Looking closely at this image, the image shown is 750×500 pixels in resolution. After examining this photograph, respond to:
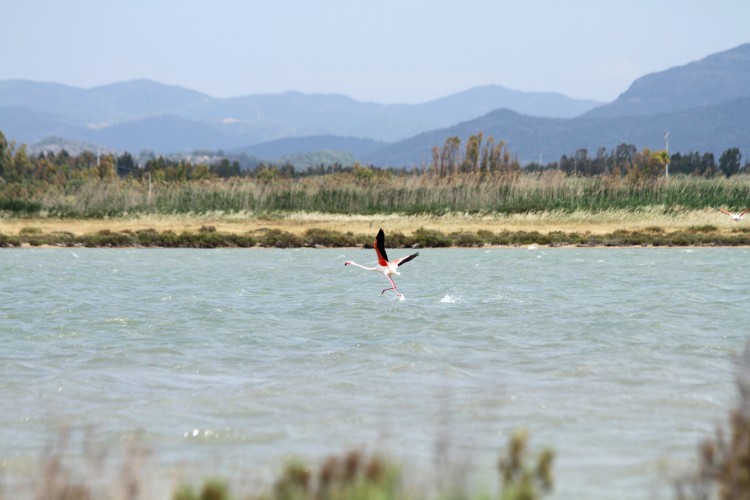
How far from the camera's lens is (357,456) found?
195 inches

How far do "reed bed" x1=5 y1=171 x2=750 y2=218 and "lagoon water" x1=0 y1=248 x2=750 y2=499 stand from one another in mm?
21805

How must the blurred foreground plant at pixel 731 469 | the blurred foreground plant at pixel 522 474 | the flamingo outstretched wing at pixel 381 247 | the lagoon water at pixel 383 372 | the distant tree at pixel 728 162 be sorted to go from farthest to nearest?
the distant tree at pixel 728 162 < the flamingo outstretched wing at pixel 381 247 < the lagoon water at pixel 383 372 < the blurred foreground plant at pixel 731 469 < the blurred foreground plant at pixel 522 474

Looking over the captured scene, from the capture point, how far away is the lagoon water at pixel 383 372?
27.4 ft

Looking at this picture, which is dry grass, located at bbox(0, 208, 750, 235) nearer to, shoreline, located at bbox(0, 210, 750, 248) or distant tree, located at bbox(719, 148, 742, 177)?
shoreline, located at bbox(0, 210, 750, 248)

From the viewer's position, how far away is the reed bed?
47.1 m

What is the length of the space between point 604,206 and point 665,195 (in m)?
2.79

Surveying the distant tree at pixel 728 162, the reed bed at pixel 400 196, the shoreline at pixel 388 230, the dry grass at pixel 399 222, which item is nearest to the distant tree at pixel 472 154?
the distant tree at pixel 728 162

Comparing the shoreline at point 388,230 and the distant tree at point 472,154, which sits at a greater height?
the distant tree at point 472,154

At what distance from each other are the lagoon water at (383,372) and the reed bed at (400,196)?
2181 cm

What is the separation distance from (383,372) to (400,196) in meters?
37.0

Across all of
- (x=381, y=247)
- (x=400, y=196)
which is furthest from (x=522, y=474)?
(x=400, y=196)

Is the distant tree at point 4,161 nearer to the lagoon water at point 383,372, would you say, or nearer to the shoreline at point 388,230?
the shoreline at point 388,230

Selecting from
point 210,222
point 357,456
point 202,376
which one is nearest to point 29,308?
point 202,376

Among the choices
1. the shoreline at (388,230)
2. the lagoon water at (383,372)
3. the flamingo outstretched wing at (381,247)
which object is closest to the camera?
the lagoon water at (383,372)
